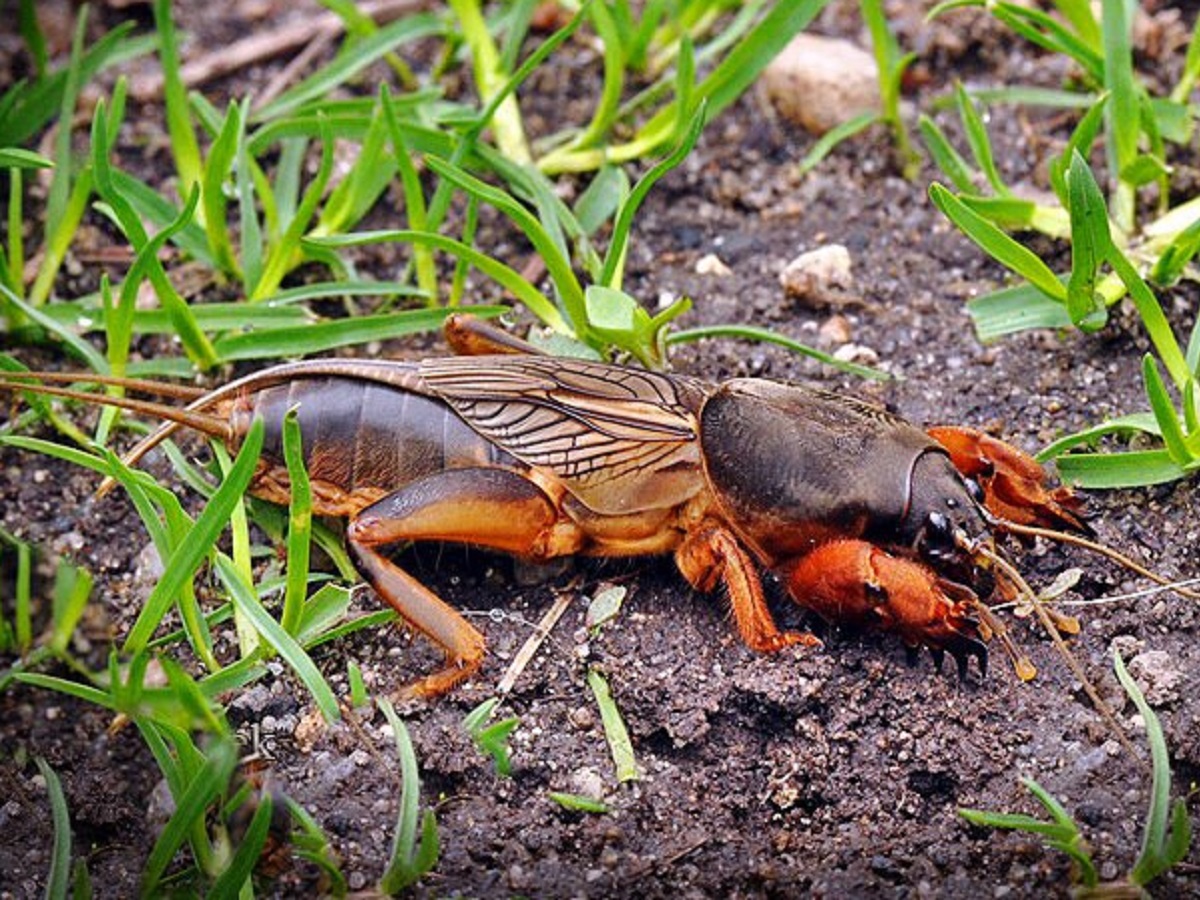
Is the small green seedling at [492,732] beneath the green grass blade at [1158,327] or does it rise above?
beneath

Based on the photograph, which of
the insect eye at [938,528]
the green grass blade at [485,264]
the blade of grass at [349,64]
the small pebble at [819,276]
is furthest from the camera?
the blade of grass at [349,64]

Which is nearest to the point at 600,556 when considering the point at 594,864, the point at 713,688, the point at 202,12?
the point at 713,688

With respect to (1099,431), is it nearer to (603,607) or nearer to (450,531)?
(603,607)

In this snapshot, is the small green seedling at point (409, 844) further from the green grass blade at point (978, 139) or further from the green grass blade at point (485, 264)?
the green grass blade at point (978, 139)

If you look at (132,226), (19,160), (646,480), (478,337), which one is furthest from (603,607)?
(19,160)

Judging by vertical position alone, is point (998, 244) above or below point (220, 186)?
below

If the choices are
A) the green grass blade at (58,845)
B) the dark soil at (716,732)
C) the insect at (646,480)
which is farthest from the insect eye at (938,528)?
the green grass blade at (58,845)

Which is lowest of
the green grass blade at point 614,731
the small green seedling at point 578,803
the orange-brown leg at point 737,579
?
the small green seedling at point 578,803
